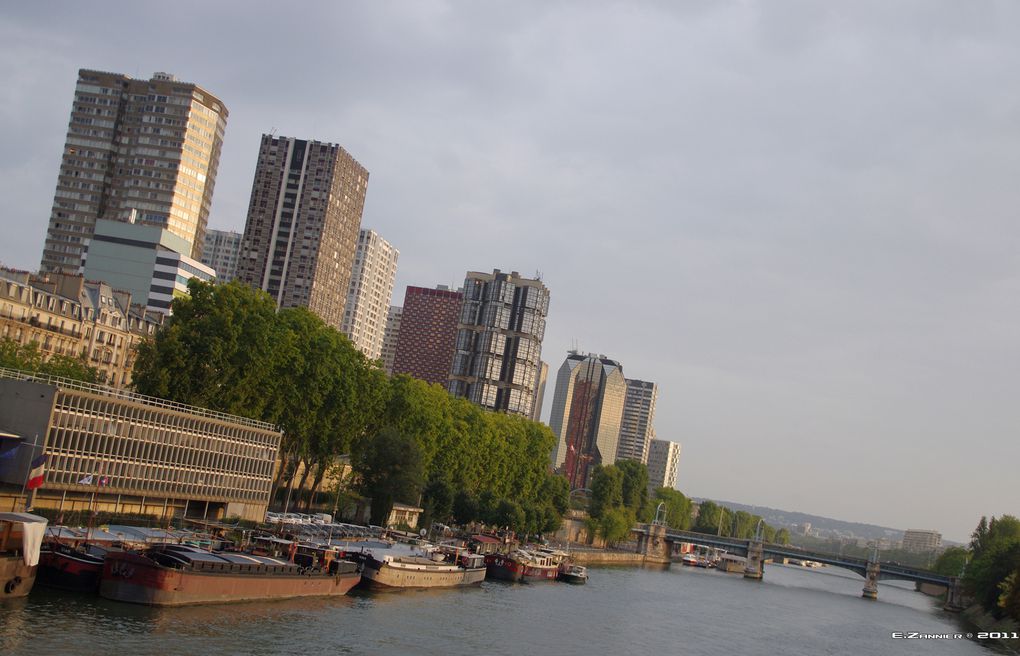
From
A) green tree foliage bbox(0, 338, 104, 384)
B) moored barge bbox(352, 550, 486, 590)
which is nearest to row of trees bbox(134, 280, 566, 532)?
green tree foliage bbox(0, 338, 104, 384)

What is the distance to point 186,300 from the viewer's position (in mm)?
87625

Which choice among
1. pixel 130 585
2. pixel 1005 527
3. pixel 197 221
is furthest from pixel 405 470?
pixel 1005 527

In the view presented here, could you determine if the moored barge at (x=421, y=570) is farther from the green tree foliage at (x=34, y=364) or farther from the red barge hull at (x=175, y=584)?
the green tree foliage at (x=34, y=364)

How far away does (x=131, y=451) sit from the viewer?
70812 mm

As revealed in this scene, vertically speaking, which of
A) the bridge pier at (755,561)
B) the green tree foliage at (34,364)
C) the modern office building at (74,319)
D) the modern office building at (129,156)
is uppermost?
the modern office building at (129,156)

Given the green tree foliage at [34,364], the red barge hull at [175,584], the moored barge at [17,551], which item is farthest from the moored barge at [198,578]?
the green tree foliage at [34,364]

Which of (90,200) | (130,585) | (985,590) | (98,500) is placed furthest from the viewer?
(90,200)

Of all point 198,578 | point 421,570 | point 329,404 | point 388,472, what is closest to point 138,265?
point 329,404

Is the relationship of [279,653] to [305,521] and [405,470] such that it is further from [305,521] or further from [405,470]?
[405,470]

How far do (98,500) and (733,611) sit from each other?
70.0m

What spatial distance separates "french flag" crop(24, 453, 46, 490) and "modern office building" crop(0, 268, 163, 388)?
4403 centimetres

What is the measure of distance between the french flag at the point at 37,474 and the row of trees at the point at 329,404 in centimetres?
2075

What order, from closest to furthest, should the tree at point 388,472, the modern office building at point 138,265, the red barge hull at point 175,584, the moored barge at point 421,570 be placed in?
the red barge hull at point 175,584, the moored barge at point 421,570, the tree at point 388,472, the modern office building at point 138,265

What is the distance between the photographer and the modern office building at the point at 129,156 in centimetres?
18462
